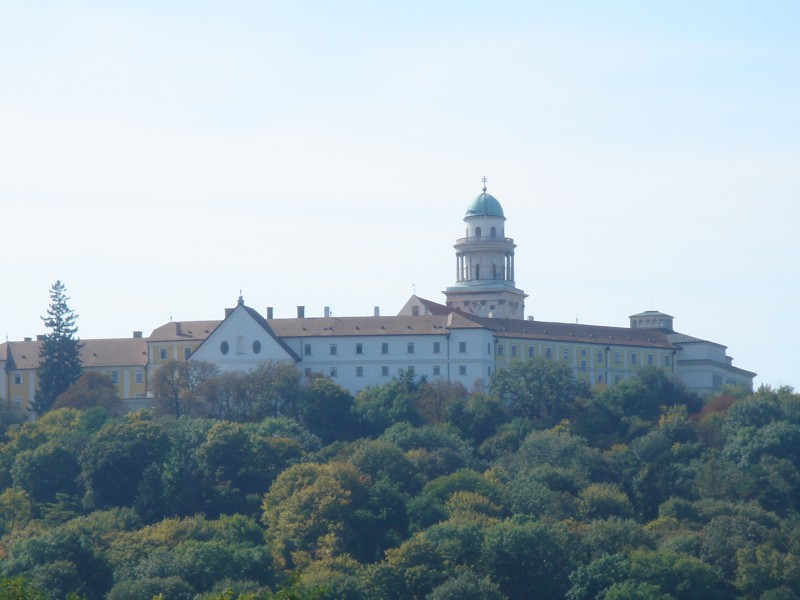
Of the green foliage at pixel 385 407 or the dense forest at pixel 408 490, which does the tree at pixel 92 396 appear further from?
the green foliage at pixel 385 407

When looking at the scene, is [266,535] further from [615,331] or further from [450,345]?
[615,331]

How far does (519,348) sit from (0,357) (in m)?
28.1

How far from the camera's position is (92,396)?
97500 millimetres

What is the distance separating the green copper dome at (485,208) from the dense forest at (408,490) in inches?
682

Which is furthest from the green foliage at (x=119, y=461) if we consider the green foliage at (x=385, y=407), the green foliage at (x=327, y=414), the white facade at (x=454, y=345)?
the white facade at (x=454, y=345)

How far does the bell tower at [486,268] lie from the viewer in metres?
110

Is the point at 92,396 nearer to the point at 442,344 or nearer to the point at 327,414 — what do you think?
the point at 327,414

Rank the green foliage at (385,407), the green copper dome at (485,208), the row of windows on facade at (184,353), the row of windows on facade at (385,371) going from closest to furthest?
the green foliage at (385,407)
the row of windows on facade at (385,371)
the row of windows on facade at (184,353)
the green copper dome at (485,208)

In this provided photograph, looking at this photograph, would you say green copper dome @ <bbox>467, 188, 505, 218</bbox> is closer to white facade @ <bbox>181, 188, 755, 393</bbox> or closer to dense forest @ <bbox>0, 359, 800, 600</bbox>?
white facade @ <bbox>181, 188, 755, 393</bbox>

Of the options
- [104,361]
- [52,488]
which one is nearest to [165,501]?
[52,488]

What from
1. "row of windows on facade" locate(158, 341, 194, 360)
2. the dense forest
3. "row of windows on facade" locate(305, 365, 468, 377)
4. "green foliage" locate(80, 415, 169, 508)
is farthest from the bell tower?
"green foliage" locate(80, 415, 169, 508)

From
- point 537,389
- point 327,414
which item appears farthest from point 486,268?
point 327,414

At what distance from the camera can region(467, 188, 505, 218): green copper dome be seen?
114 metres

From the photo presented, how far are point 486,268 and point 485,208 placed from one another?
3.94 metres
